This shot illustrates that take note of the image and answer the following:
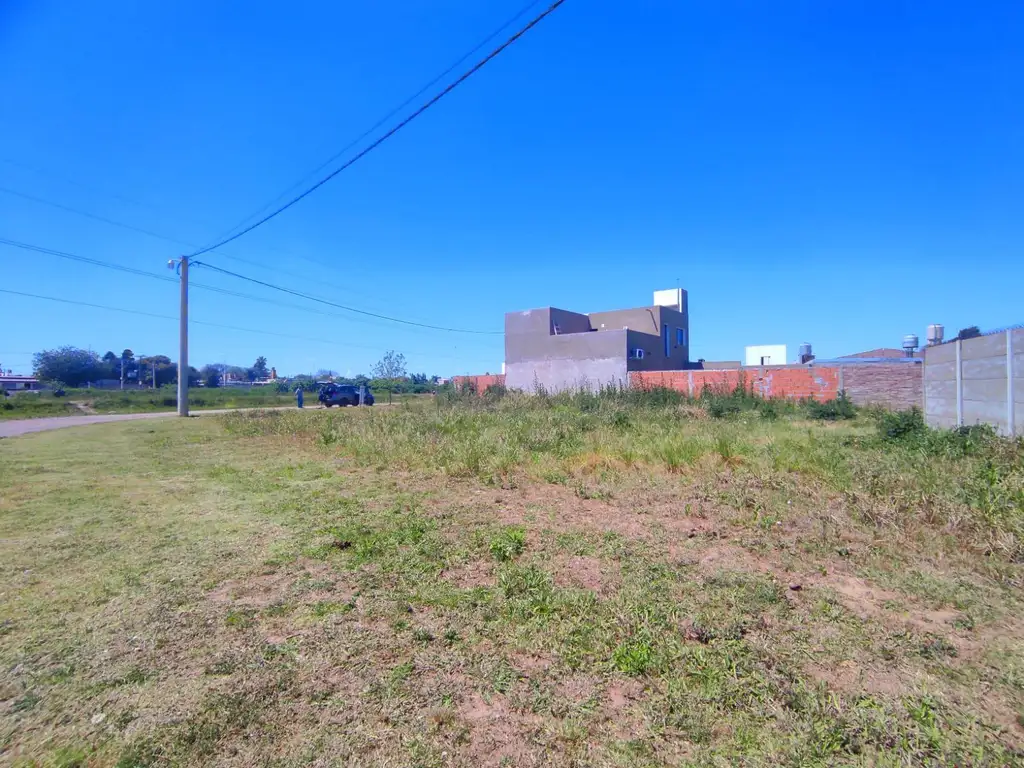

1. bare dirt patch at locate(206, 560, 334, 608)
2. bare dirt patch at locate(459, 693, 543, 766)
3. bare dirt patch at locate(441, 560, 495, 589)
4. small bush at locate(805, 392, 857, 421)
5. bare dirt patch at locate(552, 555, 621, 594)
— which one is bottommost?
bare dirt patch at locate(459, 693, 543, 766)

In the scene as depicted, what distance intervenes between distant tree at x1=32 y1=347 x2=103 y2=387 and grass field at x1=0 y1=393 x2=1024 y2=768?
69.9 m

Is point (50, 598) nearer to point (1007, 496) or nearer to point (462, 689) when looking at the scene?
point (462, 689)

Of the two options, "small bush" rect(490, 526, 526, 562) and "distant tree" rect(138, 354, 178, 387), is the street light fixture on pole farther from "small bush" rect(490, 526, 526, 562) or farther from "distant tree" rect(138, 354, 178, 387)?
"distant tree" rect(138, 354, 178, 387)

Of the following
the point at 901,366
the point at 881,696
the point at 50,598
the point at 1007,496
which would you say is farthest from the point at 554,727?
the point at 901,366

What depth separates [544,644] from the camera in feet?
8.93

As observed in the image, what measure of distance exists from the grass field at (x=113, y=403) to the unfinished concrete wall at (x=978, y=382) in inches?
1082

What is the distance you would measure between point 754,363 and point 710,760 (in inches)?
1816

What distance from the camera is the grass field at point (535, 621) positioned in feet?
6.69

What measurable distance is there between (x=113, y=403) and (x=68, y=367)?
3679cm

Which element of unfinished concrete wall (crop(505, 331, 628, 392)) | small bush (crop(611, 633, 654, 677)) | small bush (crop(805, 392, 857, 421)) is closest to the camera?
small bush (crop(611, 633, 654, 677))

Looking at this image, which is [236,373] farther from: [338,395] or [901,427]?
[901,427]

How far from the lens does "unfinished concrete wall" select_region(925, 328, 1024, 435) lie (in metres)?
8.79

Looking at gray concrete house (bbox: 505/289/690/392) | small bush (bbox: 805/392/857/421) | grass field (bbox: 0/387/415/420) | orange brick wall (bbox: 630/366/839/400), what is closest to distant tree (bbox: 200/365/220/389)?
grass field (bbox: 0/387/415/420)

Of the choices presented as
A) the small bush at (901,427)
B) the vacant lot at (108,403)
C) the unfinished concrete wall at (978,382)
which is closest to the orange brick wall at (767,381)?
the unfinished concrete wall at (978,382)
